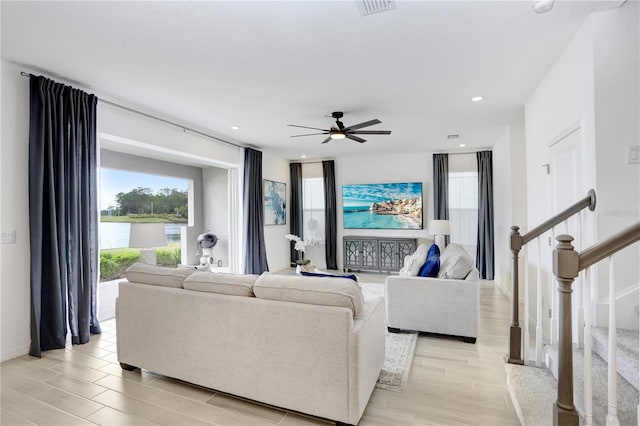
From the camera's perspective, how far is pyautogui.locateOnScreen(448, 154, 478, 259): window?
6523mm

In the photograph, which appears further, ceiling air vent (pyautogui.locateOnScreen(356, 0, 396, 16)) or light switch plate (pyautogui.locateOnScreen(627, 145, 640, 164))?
light switch plate (pyautogui.locateOnScreen(627, 145, 640, 164))

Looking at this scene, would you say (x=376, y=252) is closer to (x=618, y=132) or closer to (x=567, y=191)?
(x=567, y=191)

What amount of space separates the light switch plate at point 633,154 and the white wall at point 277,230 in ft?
18.5

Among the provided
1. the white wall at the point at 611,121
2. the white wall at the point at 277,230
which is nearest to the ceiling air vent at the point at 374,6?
the white wall at the point at 611,121

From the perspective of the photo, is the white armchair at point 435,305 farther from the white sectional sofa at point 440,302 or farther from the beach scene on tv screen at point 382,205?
the beach scene on tv screen at point 382,205

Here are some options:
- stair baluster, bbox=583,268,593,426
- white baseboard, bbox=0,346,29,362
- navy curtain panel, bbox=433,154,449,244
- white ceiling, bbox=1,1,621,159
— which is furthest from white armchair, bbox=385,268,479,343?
white baseboard, bbox=0,346,29,362

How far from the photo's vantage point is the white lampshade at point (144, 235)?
3.44 meters

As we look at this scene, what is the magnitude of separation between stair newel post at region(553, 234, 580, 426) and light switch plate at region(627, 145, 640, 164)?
1.32m

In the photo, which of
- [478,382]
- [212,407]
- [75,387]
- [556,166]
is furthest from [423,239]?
[75,387]

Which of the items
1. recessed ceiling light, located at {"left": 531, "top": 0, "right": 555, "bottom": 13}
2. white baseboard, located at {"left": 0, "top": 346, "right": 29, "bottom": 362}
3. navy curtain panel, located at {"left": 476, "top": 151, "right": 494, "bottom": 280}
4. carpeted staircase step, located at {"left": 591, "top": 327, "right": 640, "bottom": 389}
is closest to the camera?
carpeted staircase step, located at {"left": 591, "top": 327, "right": 640, "bottom": 389}

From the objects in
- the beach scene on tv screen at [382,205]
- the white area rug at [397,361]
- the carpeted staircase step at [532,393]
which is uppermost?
the beach scene on tv screen at [382,205]

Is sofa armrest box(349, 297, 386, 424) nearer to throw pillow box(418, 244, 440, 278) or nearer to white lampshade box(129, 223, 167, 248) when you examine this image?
throw pillow box(418, 244, 440, 278)

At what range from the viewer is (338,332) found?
1842mm

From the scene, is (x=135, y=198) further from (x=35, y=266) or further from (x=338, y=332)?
(x=338, y=332)
